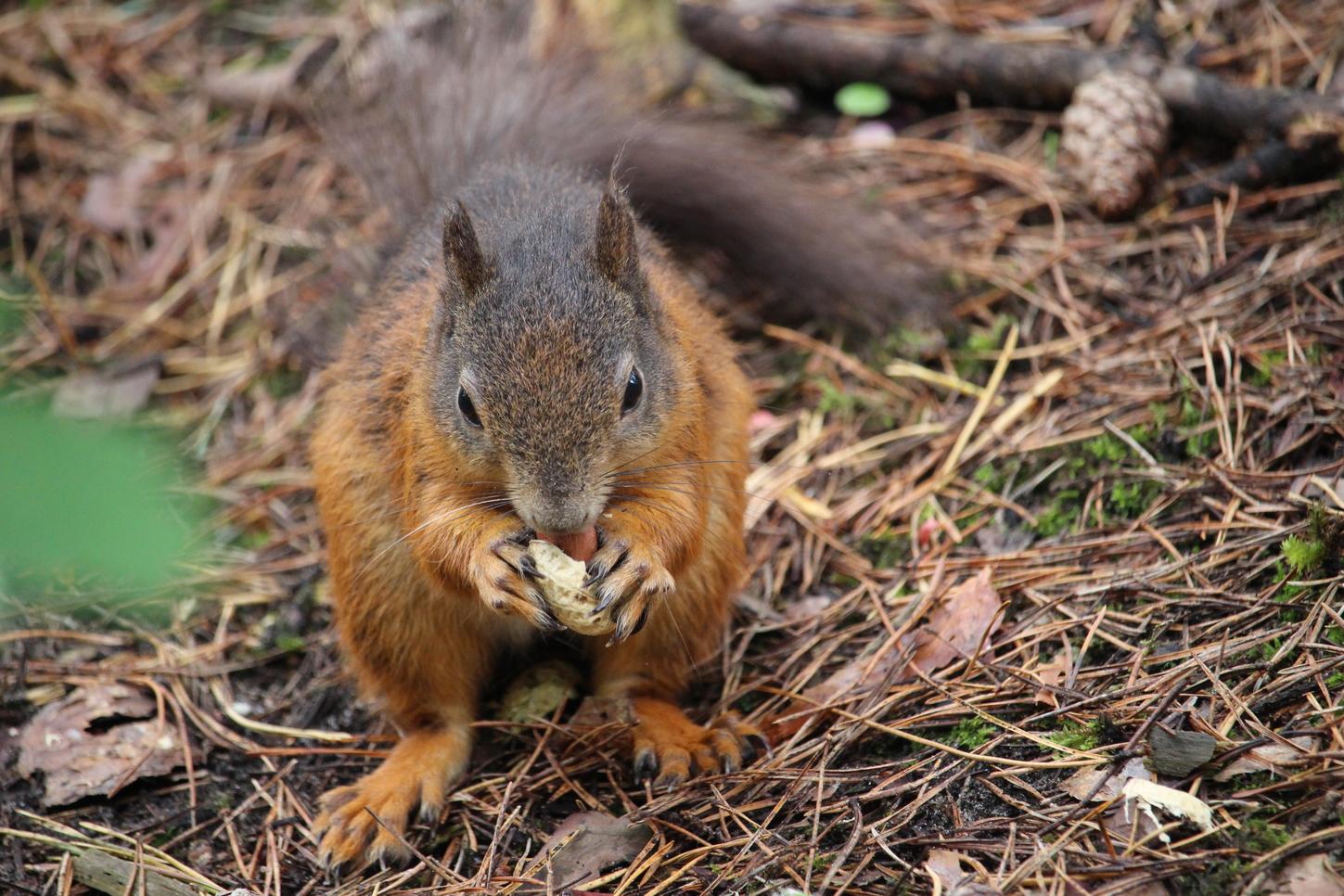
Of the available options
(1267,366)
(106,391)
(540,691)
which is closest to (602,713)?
(540,691)

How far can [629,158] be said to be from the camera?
10.8ft

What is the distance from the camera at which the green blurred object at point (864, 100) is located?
407 centimetres

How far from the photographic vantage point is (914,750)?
2305 millimetres

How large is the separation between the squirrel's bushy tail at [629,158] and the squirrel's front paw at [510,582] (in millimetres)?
1315

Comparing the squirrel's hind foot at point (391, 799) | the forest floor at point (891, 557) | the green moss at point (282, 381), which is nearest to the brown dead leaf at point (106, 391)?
the forest floor at point (891, 557)

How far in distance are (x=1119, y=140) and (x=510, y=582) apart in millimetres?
2208

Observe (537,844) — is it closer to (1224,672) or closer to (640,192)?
(1224,672)

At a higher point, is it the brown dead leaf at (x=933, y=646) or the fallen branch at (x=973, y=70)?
the fallen branch at (x=973, y=70)

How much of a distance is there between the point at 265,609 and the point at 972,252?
2227mm

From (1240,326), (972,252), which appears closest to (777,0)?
(972,252)

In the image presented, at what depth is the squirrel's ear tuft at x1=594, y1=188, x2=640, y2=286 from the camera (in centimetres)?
228

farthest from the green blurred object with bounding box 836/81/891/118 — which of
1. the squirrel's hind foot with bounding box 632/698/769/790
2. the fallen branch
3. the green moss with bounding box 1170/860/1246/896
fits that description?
the green moss with bounding box 1170/860/1246/896

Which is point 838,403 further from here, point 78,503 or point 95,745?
point 78,503

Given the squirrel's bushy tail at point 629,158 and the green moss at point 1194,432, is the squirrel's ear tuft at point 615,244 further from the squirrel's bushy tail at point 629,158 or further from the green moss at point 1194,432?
the green moss at point 1194,432
